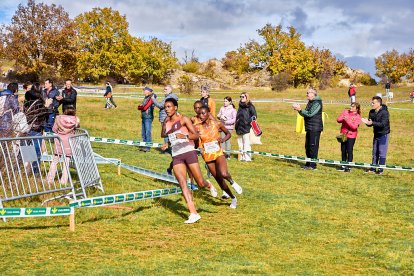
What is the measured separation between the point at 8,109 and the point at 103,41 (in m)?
64.8

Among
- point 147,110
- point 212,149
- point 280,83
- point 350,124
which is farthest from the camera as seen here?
point 280,83

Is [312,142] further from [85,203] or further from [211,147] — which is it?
[85,203]

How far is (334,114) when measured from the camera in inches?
1336

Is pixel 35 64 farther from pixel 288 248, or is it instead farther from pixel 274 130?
pixel 288 248

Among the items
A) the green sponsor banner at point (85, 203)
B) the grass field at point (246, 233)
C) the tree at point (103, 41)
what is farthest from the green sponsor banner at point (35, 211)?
the tree at point (103, 41)

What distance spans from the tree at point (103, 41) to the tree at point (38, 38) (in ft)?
12.5

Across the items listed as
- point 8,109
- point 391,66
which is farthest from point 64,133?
point 391,66

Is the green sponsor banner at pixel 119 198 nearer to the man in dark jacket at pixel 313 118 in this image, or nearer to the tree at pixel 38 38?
the man in dark jacket at pixel 313 118

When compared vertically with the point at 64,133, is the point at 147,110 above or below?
below

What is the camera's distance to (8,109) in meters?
10.5

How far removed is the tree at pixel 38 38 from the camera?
207 feet

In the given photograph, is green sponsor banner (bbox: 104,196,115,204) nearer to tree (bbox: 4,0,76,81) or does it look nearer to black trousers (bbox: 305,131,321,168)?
black trousers (bbox: 305,131,321,168)

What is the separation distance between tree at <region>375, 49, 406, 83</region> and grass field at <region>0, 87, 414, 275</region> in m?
84.7

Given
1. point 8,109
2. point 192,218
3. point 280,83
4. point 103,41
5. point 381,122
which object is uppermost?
point 103,41
